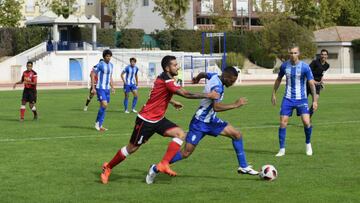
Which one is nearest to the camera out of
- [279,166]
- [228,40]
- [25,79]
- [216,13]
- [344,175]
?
[344,175]

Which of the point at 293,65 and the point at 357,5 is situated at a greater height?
the point at 357,5

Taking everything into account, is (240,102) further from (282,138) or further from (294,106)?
(294,106)

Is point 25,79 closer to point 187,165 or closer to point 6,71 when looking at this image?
point 187,165

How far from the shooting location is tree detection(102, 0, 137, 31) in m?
97.0

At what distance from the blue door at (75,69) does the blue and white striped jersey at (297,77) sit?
57.8 metres

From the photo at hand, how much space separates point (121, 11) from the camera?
98625 mm

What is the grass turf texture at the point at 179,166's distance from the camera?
1083 cm

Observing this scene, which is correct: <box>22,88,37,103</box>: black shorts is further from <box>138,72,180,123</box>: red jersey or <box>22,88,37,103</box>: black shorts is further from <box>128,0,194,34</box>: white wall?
<box>128,0,194,34</box>: white wall

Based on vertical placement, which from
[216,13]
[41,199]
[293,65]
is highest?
[216,13]

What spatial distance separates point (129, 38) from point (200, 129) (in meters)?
74.3

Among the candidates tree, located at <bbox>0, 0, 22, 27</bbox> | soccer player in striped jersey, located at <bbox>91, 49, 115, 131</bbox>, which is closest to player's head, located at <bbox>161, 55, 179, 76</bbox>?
soccer player in striped jersey, located at <bbox>91, 49, 115, 131</bbox>

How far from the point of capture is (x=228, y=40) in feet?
294

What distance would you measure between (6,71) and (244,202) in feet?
211

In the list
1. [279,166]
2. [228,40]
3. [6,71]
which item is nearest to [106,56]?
[279,166]
